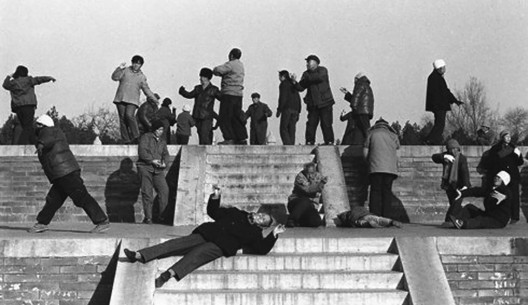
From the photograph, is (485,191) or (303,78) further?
(303,78)

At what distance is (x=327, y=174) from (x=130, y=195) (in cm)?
346

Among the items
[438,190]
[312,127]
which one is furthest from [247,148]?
[438,190]

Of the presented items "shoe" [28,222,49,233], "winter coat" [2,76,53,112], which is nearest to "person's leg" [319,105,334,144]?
"winter coat" [2,76,53,112]

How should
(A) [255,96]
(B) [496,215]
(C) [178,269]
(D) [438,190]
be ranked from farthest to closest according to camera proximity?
1. (A) [255,96]
2. (D) [438,190]
3. (B) [496,215]
4. (C) [178,269]

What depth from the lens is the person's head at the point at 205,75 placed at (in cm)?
1653

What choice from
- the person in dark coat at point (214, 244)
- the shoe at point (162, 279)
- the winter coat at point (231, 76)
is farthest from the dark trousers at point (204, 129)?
the shoe at point (162, 279)

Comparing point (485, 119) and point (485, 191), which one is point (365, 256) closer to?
point (485, 191)

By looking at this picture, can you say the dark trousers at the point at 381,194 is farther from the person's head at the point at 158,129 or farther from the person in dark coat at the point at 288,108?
the person in dark coat at the point at 288,108

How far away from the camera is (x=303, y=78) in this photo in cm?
1560

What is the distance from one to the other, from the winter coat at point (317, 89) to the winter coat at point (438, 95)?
1922 mm

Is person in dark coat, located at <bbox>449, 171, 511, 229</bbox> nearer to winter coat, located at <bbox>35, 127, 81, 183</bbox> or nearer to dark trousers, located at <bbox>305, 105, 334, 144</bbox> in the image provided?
dark trousers, located at <bbox>305, 105, 334, 144</bbox>

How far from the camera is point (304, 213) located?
1166cm

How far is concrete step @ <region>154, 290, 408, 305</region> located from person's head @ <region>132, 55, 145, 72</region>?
7.79 m

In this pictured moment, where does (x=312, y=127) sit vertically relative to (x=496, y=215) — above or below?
above
